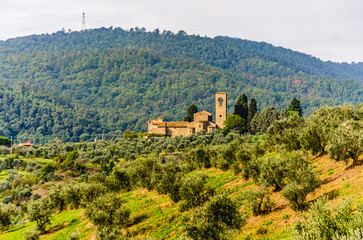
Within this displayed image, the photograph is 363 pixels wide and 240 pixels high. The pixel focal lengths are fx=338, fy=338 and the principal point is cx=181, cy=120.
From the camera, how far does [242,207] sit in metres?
30.4

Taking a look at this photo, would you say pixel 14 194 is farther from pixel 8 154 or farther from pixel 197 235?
pixel 197 235

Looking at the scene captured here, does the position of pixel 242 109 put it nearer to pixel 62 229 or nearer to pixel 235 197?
pixel 62 229

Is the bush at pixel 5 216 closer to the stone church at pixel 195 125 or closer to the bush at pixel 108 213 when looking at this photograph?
the bush at pixel 108 213

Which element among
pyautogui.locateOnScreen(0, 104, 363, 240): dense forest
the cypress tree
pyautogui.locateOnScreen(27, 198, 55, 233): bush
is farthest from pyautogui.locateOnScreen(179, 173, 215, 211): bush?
the cypress tree

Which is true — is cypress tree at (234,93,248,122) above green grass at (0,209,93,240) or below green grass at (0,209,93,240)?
above

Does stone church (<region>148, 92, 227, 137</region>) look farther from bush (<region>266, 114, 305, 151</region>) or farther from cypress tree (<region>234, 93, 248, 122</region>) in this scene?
bush (<region>266, 114, 305, 151</region>)

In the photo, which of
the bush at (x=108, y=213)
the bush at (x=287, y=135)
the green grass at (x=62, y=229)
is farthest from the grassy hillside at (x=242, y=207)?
the bush at (x=287, y=135)

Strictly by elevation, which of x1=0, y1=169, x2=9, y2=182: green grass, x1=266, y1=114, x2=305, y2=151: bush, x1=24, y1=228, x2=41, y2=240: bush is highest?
x1=266, y1=114, x2=305, y2=151: bush

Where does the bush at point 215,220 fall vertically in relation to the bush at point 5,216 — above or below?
above

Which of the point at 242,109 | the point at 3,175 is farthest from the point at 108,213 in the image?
the point at 242,109

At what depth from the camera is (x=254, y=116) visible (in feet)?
333

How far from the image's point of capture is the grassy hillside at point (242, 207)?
2364 cm

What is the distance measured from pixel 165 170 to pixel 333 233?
28.4 m

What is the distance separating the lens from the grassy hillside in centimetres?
2364
